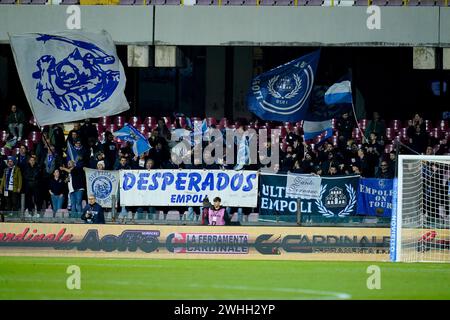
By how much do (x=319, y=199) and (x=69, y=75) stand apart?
19.9ft

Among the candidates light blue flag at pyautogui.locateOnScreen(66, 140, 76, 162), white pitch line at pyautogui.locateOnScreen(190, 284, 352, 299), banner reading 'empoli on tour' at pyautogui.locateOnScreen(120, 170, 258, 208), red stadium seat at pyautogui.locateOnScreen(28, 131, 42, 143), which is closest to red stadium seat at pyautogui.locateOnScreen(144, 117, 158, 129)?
red stadium seat at pyautogui.locateOnScreen(28, 131, 42, 143)

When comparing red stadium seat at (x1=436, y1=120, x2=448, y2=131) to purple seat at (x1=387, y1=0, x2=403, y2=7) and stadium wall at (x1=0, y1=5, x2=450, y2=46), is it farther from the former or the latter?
purple seat at (x1=387, y1=0, x2=403, y2=7)

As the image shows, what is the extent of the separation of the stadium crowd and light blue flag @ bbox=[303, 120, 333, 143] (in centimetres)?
15

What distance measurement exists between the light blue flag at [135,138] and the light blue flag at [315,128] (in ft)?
11.8

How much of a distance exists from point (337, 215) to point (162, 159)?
404 centimetres

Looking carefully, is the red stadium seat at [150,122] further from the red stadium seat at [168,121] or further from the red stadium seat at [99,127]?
the red stadium seat at [99,127]

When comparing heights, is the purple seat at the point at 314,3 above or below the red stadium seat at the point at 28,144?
above

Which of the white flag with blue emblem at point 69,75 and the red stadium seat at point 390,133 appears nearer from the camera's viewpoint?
the white flag with blue emblem at point 69,75

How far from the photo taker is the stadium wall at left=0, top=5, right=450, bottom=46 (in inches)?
985

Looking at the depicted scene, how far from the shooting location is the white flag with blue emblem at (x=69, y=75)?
23.7 metres

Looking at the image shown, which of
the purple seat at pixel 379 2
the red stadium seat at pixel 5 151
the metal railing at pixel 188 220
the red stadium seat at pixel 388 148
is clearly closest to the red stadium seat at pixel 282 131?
the red stadium seat at pixel 388 148

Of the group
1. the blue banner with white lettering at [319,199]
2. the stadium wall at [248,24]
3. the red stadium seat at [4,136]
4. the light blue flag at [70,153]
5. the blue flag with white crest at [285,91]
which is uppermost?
the stadium wall at [248,24]

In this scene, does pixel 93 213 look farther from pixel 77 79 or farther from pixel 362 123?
pixel 362 123

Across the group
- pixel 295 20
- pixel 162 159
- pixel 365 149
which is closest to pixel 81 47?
pixel 162 159
